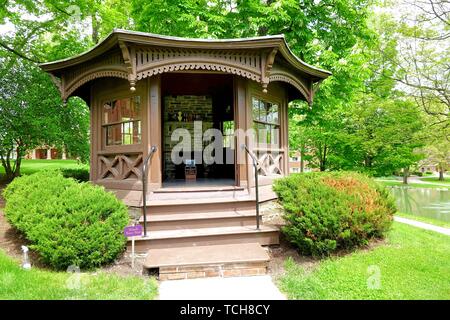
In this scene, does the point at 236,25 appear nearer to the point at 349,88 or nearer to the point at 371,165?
the point at 349,88

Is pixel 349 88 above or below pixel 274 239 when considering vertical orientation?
above

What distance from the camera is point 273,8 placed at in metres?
7.84

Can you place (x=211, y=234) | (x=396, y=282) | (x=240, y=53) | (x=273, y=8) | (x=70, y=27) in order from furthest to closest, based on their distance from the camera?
(x=70, y=27)
(x=273, y=8)
(x=240, y=53)
(x=211, y=234)
(x=396, y=282)

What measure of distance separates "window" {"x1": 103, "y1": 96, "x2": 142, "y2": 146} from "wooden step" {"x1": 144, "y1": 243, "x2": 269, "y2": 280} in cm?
245

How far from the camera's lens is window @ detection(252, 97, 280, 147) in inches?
235

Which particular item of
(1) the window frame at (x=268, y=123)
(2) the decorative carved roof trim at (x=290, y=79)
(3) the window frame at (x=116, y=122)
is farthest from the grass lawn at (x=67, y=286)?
(2) the decorative carved roof trim at (x=290, y=79)

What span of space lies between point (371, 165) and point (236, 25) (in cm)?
926

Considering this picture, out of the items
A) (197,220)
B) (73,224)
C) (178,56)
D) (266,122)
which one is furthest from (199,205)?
(178,56)

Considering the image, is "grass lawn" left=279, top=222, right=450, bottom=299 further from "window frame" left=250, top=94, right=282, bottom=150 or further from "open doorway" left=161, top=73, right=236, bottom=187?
"open doorway" left=161, top=73, right=236, bottom=187

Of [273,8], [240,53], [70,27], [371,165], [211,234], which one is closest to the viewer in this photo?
[211,234]

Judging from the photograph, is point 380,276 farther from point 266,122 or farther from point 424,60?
point 424,60

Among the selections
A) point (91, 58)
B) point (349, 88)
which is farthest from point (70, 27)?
point (349, 88)

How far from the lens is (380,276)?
3.39 meters

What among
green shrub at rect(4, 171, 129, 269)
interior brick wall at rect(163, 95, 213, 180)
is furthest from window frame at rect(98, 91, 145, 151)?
interior brick wall at rect(163, 95, 213, 180)
